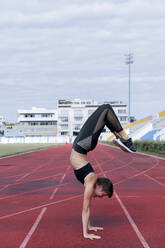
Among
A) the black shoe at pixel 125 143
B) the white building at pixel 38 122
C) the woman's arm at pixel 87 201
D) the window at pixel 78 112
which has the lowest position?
the woman's arm at pixel 87 201

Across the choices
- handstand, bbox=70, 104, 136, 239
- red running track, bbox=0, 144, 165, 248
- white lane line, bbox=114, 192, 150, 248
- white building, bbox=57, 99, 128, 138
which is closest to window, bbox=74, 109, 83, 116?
white building, bbox=57, 99, 128, 138

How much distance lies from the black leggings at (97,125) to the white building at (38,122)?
125102 mm

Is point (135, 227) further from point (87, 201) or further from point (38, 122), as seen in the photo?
point (38, 122)

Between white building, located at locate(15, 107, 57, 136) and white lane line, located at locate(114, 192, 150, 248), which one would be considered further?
white building, located at locate(15, 107, 57, 136)

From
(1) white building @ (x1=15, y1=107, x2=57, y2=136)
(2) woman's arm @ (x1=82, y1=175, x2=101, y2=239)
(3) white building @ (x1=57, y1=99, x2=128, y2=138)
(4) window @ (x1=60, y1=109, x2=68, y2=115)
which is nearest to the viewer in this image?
(2) woman's arm @ (x1=82, y1=175, x2=101, y2=239)

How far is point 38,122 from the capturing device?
133m

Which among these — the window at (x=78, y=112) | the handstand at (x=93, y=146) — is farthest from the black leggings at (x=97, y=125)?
the window at (x=78, y=112)

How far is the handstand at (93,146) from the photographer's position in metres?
5.68

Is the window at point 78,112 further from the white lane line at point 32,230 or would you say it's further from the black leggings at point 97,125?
the black leggings at point 97,125

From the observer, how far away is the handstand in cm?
568

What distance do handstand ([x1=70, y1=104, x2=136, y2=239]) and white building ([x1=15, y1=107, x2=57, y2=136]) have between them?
12486cm

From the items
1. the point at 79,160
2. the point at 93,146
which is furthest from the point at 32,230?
the point at 93,146

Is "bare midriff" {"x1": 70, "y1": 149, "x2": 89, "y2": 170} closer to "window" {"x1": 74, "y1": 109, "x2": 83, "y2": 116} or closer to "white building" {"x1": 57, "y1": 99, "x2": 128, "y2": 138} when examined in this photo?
"white building" {"x1": 57, "y1": 99, "x2": 128, "y2": 138}

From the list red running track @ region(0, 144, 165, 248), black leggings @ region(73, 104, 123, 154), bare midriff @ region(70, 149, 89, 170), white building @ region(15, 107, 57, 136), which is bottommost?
red running track @ region(0, 144, 165, 248)
